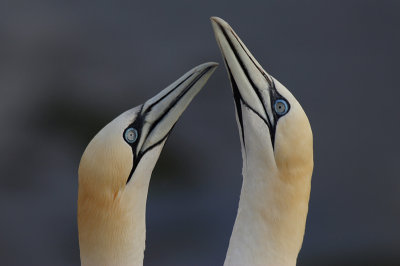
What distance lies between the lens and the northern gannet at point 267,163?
4.26 m

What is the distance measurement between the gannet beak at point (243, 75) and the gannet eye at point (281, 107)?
0.23 feet

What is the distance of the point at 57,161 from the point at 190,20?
1546mm

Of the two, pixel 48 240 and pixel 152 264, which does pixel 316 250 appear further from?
pixel 48 240

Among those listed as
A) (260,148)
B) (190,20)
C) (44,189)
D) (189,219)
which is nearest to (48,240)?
(44,189)

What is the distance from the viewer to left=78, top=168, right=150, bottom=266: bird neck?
433cm

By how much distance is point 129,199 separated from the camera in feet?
14.3

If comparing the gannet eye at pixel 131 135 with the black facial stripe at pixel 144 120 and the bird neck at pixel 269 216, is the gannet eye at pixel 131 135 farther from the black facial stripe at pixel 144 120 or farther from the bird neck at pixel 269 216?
the bird neck at pixel 269 216

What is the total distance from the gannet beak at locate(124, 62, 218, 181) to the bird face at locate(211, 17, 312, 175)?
0.44 ft

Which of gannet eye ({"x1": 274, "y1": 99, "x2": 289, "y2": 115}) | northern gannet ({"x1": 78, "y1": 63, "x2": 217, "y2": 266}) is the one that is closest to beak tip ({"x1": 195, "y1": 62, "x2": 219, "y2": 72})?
northern gannet ({"x1": 78, "y1": 63, "x2": 217, "y2": 266})

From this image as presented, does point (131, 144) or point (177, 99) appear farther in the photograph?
point (177, 99)

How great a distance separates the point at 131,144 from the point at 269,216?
0.71m

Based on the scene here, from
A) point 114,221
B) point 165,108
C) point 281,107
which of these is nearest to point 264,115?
point 281,107

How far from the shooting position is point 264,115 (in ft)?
14.4

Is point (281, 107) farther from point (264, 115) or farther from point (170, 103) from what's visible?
point (170, 103)
